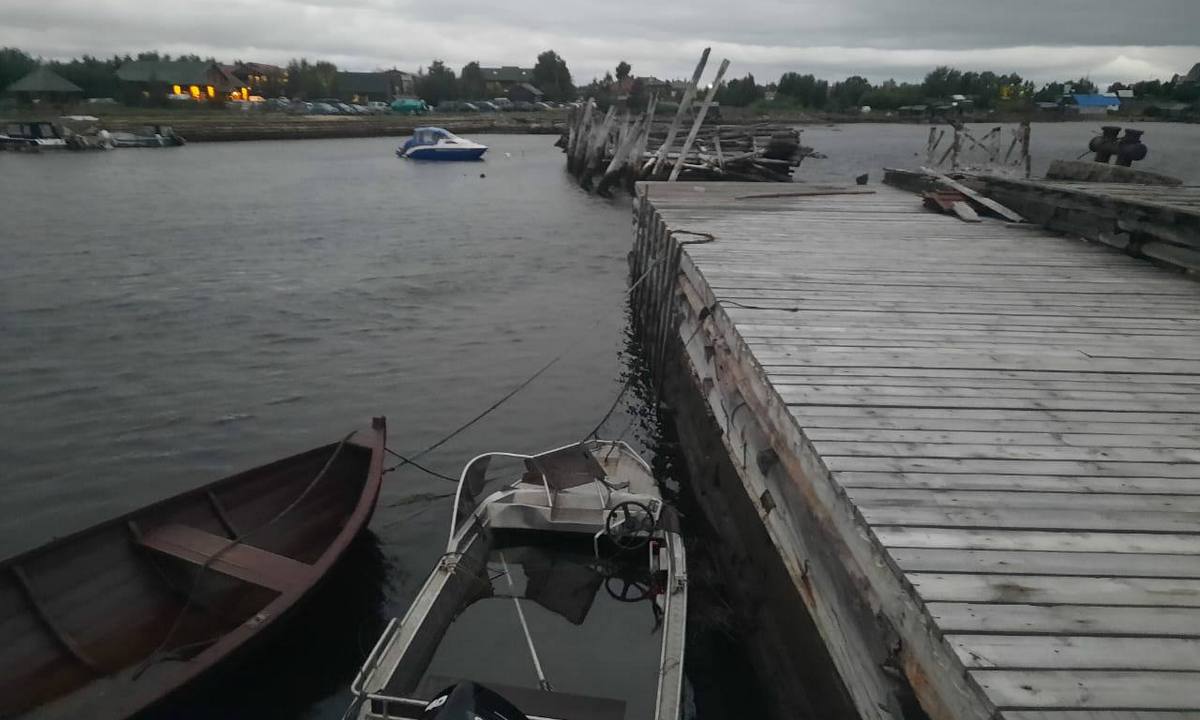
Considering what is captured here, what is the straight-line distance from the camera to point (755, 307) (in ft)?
23.9

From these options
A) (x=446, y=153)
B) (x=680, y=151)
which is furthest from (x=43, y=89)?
(x=680, y=151)

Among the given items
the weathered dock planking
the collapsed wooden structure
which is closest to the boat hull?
the collapsed wooden structure

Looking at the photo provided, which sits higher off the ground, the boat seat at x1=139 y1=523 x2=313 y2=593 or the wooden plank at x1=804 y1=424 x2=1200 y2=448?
the wooden plank at x1=804 y1=424 x2=1200 y2=448

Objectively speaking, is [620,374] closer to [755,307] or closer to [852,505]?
[755,307]

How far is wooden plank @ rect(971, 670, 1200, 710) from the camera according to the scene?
263 centimetres

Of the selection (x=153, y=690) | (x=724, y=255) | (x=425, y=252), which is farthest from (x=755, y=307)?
(x=425, y=252)

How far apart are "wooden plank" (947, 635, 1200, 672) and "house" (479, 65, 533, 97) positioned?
155 m

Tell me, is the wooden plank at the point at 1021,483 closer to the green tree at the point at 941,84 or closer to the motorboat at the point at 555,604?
the motorboat at the point at 555,604

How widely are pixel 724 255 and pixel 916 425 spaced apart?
5243mm

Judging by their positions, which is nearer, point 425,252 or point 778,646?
Answer: point 778,646

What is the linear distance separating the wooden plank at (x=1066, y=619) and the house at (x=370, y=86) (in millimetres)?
145809

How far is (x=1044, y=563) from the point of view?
11.1ft

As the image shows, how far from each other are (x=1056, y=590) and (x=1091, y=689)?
58 centimetres

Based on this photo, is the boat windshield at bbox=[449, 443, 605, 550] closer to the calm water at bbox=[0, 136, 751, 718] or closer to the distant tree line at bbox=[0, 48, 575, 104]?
the calm water at bbox=[0, 136, 751, 718]
